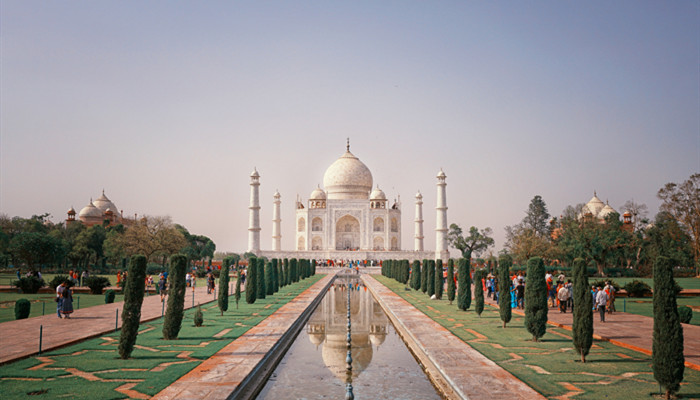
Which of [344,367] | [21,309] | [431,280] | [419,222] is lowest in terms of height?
[344,367]

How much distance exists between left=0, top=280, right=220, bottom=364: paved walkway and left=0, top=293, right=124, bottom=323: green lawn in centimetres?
41

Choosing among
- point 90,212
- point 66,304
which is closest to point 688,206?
point 66,304

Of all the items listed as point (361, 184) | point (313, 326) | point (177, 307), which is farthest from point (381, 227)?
point (177, 307)

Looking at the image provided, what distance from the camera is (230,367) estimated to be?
854 centimetres

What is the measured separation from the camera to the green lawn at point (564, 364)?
24.0ft

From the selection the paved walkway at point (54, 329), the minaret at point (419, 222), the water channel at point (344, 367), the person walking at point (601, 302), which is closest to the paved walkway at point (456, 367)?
the water channel at point (344, 367)

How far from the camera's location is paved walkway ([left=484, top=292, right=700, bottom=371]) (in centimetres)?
1000

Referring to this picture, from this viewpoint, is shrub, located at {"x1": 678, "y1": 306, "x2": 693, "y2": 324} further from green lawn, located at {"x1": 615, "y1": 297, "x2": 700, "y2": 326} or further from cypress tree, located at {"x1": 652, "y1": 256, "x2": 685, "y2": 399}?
cypress tree, located at {"x1": 652, "y1": 256, "x2": 685, "y2": 399}

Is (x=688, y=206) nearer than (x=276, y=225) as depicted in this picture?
Yes

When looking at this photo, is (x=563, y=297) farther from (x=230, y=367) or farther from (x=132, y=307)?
(x=132, y=307)

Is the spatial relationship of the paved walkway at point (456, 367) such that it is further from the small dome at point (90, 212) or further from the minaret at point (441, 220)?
the small dome at point (90, 212)

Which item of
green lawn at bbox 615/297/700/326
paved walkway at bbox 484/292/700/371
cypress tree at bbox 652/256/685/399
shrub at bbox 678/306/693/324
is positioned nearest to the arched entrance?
green lawn at bbox 615/297/700/326

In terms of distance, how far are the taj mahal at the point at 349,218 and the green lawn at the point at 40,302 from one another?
32.6 metres

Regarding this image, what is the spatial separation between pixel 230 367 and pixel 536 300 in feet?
20.0
